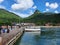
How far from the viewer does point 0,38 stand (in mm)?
18109

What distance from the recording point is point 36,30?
64125 millimetres

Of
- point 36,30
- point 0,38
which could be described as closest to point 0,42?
point 0,38

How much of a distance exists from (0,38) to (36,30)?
1821 inches

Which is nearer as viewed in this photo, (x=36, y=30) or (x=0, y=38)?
(x=0, y=38)

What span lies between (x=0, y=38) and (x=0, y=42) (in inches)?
14.7

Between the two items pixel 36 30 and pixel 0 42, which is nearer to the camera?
pixel 0 42

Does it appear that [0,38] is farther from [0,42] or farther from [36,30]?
[36,30]

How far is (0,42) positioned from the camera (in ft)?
58.9

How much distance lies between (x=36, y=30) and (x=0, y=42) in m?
46.4
